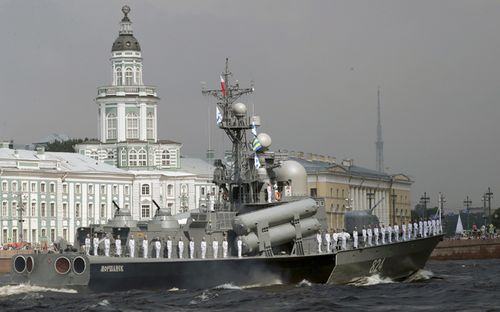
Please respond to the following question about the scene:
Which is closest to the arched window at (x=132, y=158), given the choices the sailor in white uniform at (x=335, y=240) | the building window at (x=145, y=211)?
the building window at (x=145, y=211)

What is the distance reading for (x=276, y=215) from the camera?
6869 centimetres

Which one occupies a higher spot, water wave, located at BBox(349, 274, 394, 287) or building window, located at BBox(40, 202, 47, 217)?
building window, located at BBox(40, 202, 47, 217)

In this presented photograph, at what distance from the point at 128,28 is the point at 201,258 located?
104m

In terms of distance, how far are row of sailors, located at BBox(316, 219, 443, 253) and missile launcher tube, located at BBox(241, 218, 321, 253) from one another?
18.7 inches

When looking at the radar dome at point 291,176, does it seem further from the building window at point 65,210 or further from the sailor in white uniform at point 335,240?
the building window at point 65,210

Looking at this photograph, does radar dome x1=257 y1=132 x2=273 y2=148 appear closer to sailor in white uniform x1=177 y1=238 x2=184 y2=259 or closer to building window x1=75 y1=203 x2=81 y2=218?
sailor in white uniform x1=177 y1=238 x2=184 y2=259

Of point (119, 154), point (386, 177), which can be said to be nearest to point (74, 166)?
point (119, 154)

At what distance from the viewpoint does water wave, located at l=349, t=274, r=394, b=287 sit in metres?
70.7

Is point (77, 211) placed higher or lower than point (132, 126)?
lower

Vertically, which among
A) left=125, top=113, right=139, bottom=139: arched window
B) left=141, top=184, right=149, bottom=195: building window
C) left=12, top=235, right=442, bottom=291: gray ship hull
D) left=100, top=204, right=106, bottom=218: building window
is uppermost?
left=125, top=113, right=139, bottom=139: arched window

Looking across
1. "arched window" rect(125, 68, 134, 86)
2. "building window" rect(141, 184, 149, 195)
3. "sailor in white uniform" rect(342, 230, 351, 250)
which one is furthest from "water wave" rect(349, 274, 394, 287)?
"arched window" rect(125, 68, 134, 86)

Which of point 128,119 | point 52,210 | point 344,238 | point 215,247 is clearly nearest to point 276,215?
point 215,247

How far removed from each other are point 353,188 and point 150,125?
78.8 ft

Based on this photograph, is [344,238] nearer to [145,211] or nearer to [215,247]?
[215,247]
